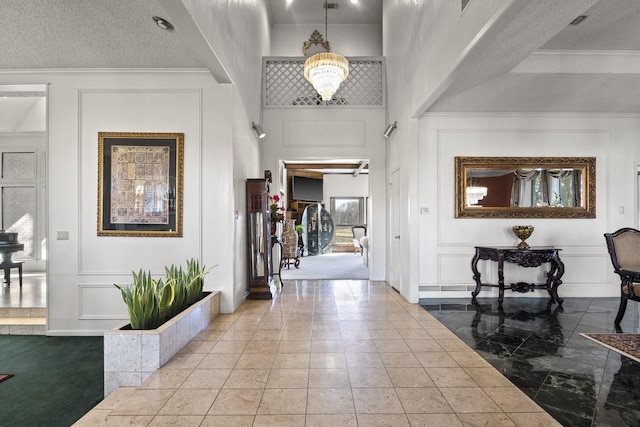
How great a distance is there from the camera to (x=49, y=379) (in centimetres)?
282

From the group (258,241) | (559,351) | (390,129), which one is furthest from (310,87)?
(559,351)

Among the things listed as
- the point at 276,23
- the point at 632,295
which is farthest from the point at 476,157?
the point at 276,23

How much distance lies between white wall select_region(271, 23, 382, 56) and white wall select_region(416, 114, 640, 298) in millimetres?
4717

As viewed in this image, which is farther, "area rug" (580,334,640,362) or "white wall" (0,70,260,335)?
"white wall" (0,70,260,335)

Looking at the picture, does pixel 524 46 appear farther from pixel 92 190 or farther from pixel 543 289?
pixel 92 190

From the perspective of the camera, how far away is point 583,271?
514 cm

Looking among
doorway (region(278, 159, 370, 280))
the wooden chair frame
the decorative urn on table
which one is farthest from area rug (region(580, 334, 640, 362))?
doorway (region(278, 159, 370, 280))

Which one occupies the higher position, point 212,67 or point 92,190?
point 212,67

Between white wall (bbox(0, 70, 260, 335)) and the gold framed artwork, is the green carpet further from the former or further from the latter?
the gold framed artwork

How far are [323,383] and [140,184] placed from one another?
3.04m

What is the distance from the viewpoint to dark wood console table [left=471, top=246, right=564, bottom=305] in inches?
184

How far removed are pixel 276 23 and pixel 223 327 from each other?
7.98 metres

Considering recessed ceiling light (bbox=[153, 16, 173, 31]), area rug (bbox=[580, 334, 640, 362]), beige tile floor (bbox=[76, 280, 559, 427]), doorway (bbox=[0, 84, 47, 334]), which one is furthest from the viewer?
doorway (bbox=[0, 84, 47, 334])

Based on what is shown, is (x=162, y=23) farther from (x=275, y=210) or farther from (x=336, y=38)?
(x=336, y=38)
